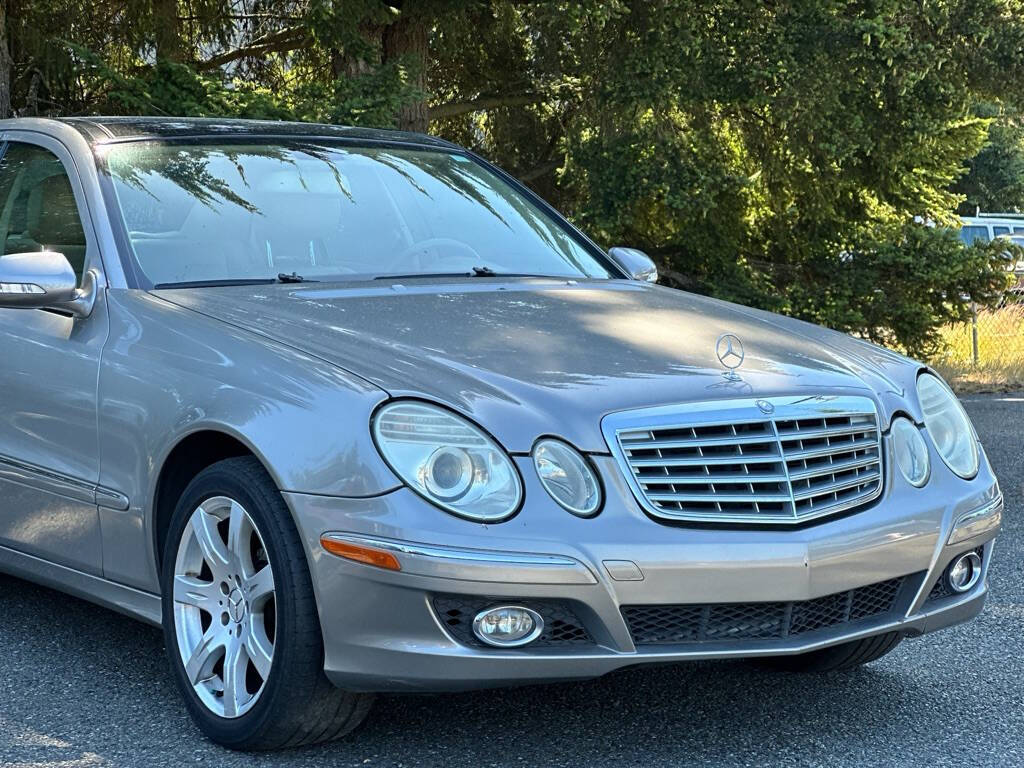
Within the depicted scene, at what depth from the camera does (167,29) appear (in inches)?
453

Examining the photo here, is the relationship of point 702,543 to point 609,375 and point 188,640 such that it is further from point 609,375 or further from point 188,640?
point 188,640

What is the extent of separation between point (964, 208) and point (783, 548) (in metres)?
40.4

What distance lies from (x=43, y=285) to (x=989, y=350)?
1414cm

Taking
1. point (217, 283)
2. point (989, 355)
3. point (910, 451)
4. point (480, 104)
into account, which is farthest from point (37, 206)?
point (989, 355)

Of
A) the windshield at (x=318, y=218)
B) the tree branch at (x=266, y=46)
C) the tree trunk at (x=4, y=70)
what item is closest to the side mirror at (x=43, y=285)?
the windshield at (x=318, y=218)

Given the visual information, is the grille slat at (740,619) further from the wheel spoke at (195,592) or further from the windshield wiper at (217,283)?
the windshield wiper at (217,283)

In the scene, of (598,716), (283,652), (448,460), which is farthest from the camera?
(598,716)

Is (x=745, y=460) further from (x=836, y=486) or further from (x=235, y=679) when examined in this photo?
(x=235, y=679)

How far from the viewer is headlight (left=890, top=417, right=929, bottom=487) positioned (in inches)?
149

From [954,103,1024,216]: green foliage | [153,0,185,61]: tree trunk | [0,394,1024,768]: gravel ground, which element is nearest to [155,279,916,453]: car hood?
[0,394,1024,768]: gravel ground

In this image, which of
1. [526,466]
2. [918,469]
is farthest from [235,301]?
[918,469]

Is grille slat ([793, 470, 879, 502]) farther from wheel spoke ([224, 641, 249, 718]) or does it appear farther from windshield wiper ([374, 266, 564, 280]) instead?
windshield wiper ([374, 266, 564, 280])

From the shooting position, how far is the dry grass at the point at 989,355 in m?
13.4

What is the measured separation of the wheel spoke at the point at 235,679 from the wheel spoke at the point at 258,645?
5cm
